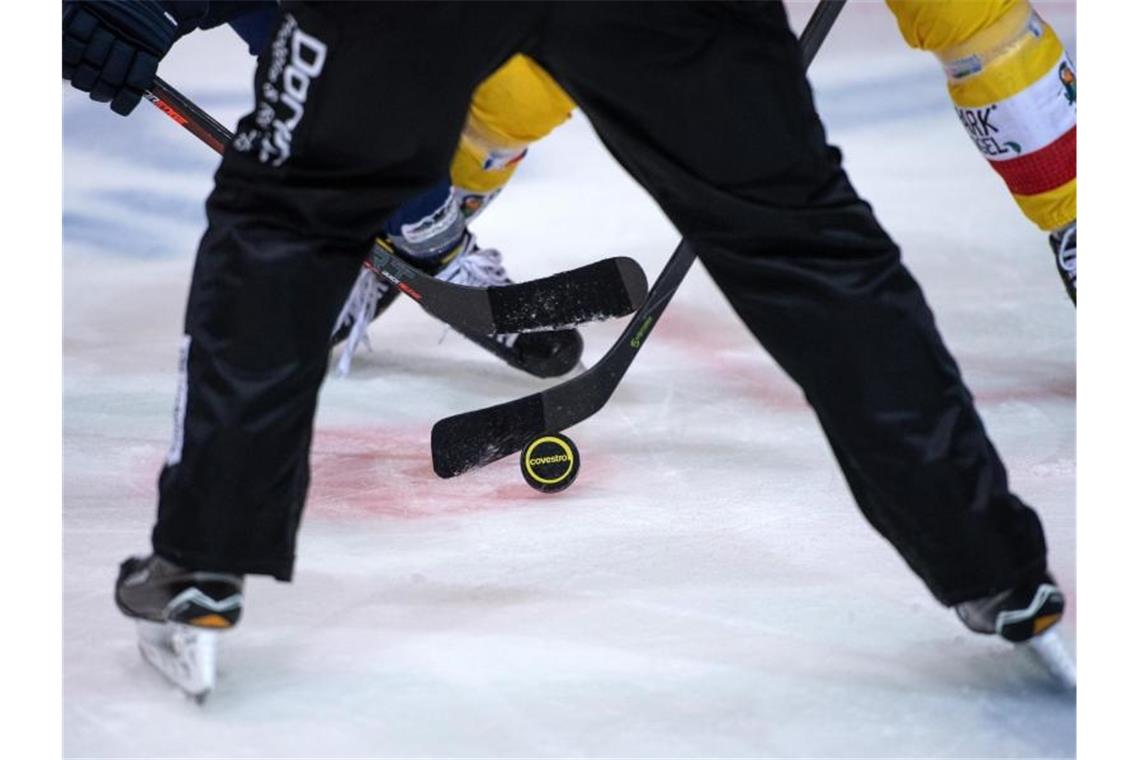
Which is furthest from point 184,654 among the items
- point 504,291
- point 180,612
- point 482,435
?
point 504,291

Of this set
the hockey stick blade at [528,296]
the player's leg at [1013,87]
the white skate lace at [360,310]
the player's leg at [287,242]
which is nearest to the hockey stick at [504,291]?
the hockey stick blade at [528,296]

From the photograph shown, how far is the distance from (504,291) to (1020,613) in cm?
91

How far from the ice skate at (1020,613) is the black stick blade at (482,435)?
0.63 meters

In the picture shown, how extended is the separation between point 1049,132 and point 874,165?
1.23 m

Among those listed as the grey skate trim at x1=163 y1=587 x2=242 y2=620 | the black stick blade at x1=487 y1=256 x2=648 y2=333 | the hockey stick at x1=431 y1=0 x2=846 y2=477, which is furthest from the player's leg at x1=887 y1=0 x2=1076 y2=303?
the grey skate trim at x1=163 y1=587 x2=242 y2=620

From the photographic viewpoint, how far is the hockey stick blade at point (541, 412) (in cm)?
175

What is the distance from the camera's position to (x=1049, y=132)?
1.78 metres

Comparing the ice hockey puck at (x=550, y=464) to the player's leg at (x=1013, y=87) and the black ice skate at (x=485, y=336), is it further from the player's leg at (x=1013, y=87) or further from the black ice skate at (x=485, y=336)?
the player's leg at (x=1013, y=87)

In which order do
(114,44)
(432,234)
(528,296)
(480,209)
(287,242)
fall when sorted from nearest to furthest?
(287,242) < (114,44) < (528,296) < (432,234) < (480,209)

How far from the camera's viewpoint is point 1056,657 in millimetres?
1255

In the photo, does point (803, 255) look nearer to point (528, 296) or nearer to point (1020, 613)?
point (1020, 613)

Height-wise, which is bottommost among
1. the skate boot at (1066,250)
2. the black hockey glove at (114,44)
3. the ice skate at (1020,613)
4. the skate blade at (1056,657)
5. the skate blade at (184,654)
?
the skate boot at (1066,250)

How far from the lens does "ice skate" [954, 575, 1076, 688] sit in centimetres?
121

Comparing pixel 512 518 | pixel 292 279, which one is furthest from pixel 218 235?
pixel 512 518
